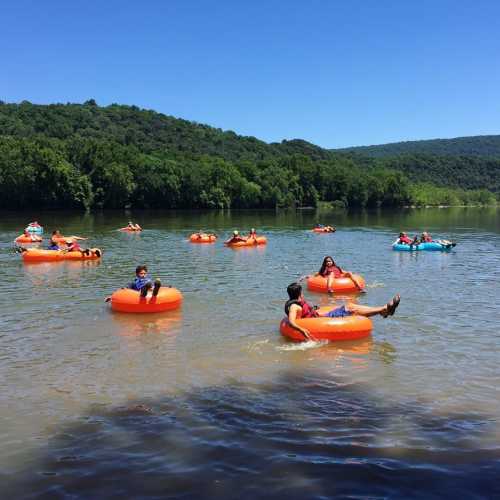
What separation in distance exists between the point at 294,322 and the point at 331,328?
2.38ft

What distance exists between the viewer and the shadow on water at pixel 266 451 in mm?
5285

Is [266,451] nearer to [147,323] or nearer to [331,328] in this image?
[331,328]

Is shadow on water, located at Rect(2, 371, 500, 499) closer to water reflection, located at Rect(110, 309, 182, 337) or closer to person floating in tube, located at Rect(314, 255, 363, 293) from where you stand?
water reflection, located at Rect(110, 309, 182, 337)

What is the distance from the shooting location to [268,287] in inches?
652

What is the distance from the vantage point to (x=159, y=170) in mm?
85375

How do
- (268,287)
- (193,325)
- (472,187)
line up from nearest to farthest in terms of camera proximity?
(193,325) → (268,287) → (472,187)

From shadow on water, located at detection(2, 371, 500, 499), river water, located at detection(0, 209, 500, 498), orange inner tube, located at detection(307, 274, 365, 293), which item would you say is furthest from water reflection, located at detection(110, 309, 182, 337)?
orange inner tube, located at detection(307, 274, 365, 293)

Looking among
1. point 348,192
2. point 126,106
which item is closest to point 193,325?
point 348,192

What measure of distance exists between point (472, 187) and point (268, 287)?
18287 centimetres

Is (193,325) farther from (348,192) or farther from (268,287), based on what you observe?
(348,192)

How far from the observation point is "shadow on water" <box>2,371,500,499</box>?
529cm

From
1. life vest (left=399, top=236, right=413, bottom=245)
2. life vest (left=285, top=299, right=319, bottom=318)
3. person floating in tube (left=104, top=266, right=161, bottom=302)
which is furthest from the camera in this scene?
life vest (left=399, top=236, right=413, bottom=245)

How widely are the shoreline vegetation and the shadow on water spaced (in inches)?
2671

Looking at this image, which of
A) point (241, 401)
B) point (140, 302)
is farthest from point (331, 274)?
point (241, 401)
